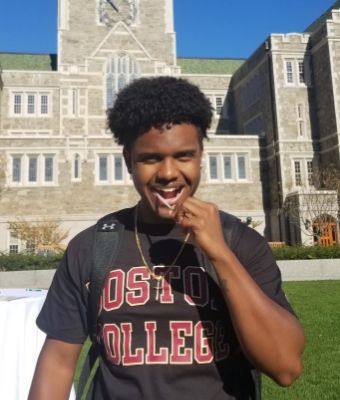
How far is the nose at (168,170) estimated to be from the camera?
1517 millimetres

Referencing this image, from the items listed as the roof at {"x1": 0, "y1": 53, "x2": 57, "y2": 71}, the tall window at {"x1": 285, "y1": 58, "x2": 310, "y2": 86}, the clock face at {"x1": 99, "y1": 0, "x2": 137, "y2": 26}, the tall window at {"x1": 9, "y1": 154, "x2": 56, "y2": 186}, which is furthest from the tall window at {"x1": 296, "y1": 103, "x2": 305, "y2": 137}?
the roof at {"x1": 0, "y1": 53, "x2": 57, "y2": 71}

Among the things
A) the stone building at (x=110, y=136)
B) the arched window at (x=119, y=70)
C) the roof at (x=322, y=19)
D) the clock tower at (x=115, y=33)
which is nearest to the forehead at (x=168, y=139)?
the stone building at (x=110, y=136)

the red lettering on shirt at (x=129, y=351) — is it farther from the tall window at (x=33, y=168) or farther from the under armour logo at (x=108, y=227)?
the tall window at (x=33, y=168)

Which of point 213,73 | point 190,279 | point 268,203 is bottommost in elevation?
point 190,279

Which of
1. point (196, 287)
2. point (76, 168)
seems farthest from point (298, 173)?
point (196, 287)

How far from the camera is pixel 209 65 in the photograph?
4103 centimetres

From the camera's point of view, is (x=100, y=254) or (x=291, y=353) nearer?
(x=291, y=353)

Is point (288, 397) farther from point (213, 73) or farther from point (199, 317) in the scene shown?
point (213, 73)

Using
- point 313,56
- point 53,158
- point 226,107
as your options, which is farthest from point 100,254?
point 226,107

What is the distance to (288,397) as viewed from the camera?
448cm

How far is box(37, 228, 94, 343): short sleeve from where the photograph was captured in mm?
1579

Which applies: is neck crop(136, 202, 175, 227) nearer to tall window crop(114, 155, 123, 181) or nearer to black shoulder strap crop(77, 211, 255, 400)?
black shoulder strap crop(77, 211, 255, 400)

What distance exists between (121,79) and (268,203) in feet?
48.9

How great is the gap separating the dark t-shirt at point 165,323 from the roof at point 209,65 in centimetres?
3974
